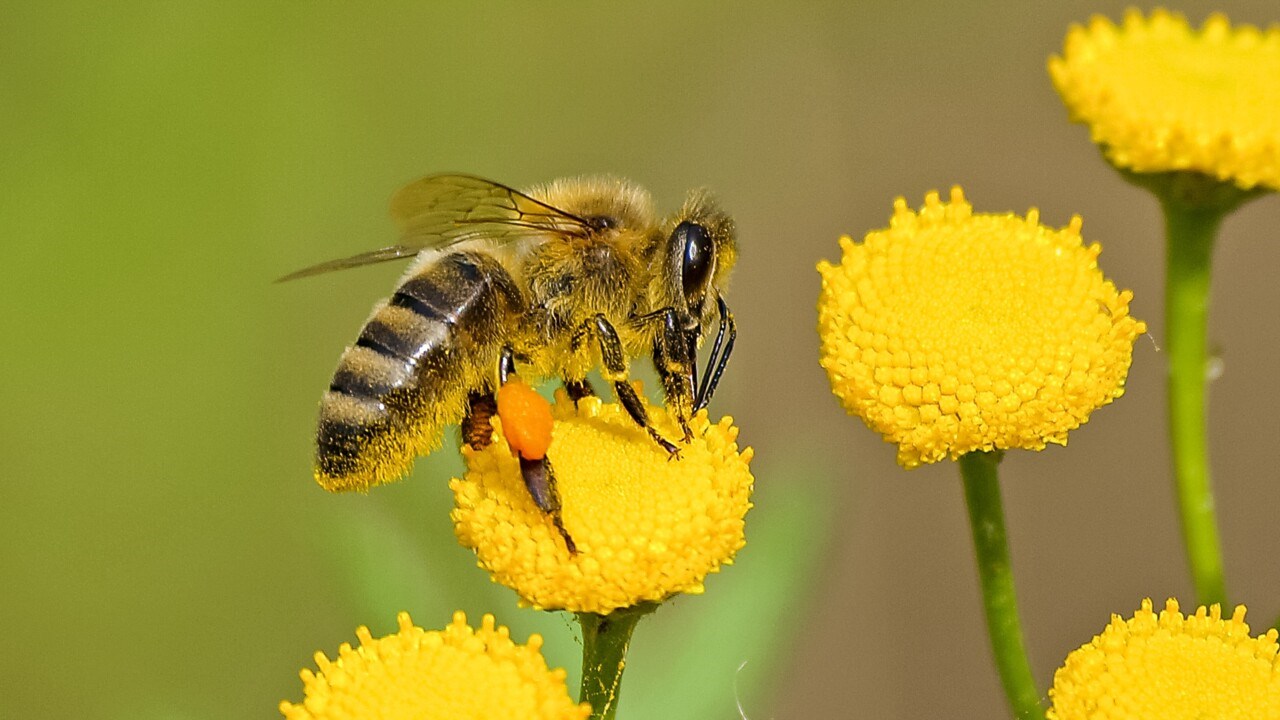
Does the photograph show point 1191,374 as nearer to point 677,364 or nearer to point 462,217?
point 677,364

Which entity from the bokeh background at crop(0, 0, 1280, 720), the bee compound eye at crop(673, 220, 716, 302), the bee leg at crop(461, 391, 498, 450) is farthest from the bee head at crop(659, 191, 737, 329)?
the bokeh background at crop(0, 0, 1280, 720)

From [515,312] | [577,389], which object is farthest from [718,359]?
[515,312]

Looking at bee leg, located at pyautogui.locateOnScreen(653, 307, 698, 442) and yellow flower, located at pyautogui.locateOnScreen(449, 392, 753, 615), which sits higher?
bee leg, located at pyautogui.locateOnScreen(653, 307, 698, 442)

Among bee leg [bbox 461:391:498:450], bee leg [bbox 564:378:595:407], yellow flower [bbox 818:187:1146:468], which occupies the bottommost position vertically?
bee leg [bbox 461:391:498:450]

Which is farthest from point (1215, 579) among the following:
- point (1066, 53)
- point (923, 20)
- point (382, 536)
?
point (923, 20)

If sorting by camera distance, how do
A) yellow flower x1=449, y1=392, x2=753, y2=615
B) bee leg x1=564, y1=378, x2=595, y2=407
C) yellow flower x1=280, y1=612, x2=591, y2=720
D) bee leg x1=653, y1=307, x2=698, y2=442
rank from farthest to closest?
bee leg x1=564, y1=378, x2=595, y2=407, bee leg x1=653, y1=307, x2=698, y2=442, yellow flower x1=449, y1=392, x2=753, y2=615, yellow flower x1=280, y1=612, x2=591, y2=720

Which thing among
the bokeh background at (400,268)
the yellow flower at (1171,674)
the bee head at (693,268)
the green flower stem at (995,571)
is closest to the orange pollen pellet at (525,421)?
the bee head at (693,268)

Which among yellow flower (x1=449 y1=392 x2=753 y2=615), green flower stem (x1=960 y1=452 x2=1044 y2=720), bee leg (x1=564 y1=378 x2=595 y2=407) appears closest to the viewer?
yellow flower (x1=449 y1=392 x2=753 y2=615)

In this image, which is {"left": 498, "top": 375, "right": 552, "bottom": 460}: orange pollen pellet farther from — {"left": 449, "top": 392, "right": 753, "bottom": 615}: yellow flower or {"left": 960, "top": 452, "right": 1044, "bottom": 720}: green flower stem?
{"left": 960, "top": 452, "right": 1044, "bottom": 720}: green flower stem
